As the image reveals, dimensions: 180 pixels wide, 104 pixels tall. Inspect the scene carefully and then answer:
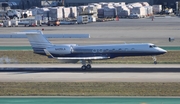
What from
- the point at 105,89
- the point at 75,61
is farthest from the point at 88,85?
the point at 75,61

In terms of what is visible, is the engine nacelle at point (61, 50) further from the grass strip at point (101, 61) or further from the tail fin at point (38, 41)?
the grass strip at point (101, 61)

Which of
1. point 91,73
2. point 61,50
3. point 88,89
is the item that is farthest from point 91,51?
point 88,89

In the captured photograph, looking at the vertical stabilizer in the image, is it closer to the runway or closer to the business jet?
the business jet

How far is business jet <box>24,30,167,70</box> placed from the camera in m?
42.4

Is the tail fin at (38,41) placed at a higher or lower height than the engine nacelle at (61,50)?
higher

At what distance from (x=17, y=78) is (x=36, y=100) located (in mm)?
9353

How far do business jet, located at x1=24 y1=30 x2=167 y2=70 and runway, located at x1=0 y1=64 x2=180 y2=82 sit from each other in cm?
95

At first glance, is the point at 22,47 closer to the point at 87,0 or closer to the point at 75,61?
the point at 75,61

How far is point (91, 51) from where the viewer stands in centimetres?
4294

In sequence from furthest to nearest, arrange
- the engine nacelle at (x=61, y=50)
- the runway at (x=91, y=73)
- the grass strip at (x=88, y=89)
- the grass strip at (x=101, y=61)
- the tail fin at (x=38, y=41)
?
the grass strip at (x=101, y=61)
the tail fin at (x=38, y=41)
the engine nacelle at (x=61, y=50)
the runway at (x=91, y=73)
the grass strip at (x=88, y=89)

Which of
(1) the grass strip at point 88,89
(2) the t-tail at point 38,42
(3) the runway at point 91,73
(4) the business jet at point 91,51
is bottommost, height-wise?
(3) the runway at point 91,73

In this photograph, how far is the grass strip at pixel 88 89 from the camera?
30750mm

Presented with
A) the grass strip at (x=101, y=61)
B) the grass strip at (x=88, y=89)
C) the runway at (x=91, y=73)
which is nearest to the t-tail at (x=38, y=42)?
the runway at (x=91, y=73)

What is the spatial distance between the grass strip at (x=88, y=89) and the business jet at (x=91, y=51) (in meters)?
8.17
